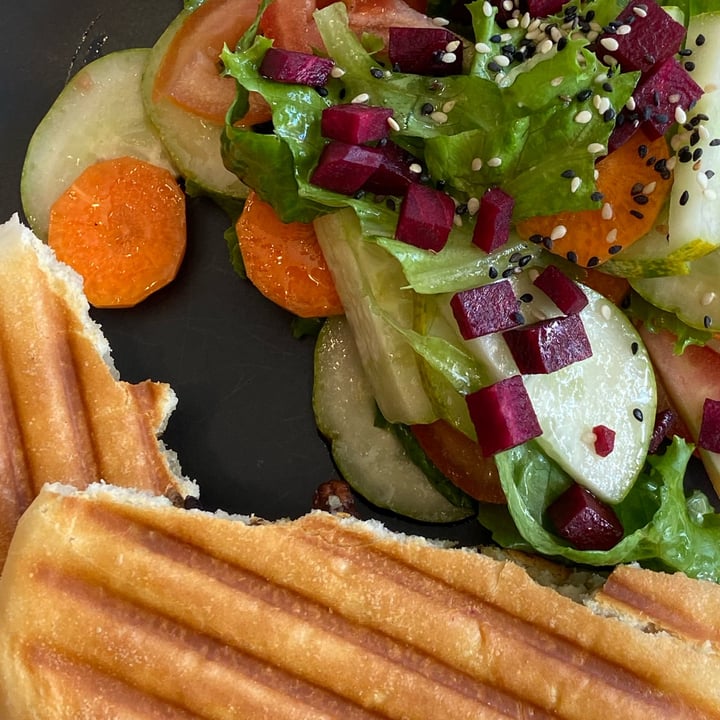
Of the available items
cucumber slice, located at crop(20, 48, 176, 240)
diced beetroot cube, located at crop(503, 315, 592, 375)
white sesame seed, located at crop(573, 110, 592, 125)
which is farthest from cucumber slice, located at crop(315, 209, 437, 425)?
cucumber slice, located at crop(20, 48, 176, 240)

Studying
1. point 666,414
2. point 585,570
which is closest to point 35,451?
point 585,570

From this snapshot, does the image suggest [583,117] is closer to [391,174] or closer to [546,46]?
[546,46]

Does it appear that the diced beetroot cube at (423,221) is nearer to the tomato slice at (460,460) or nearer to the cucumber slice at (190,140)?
the tomato slice at (460,460)

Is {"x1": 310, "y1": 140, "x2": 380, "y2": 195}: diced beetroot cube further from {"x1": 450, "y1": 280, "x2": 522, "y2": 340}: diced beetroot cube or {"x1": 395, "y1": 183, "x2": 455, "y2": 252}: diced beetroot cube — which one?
{"x1": 450, "y1": 280, "x2": 522, "y2": 340}: diced beetroot cube

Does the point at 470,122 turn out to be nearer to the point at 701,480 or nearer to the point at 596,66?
the point at 596,66

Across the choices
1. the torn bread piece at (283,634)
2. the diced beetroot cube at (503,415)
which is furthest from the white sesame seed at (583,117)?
the torn bread piece at (283,634)

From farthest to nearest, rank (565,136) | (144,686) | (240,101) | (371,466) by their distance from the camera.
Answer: (371,466) → (240,101) → (565,136) → (144,686)

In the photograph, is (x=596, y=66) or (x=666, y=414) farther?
(x=666, y=414)
